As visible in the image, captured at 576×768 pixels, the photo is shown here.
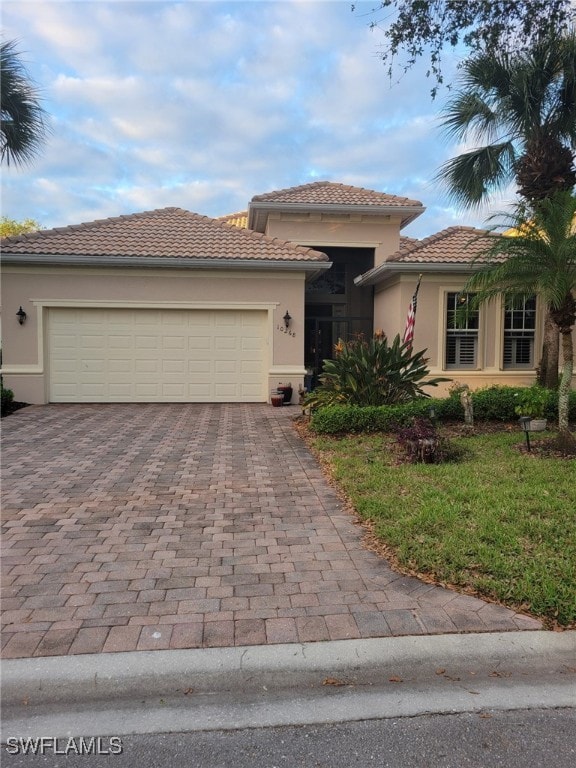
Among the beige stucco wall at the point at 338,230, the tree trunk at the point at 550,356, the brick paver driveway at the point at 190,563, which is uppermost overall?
the beige stucco wall at the point at 338,230

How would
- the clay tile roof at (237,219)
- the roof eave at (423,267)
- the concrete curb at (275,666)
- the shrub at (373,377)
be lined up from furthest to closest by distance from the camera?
the clay tile roof at (237,219) < the roof eave at (423,267) < the shrub at (373,377) < the concrete curb at (275,666)

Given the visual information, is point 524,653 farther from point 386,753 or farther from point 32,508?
point 32,508

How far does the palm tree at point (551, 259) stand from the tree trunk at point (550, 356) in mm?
4146

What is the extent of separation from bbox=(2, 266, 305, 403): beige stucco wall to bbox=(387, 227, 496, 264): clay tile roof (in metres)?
2.95

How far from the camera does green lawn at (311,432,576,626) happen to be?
3875mm

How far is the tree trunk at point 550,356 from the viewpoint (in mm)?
12031

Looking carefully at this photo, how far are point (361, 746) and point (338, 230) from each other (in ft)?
50.8

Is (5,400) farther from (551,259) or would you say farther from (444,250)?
(444,250)

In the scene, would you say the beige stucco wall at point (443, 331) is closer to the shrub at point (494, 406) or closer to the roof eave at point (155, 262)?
the roof eave at point (155, 262)

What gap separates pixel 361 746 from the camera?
2.57 meters

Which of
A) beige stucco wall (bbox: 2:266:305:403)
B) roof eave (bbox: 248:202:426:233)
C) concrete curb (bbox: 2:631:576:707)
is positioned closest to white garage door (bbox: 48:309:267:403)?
beige stucco wall (bbox: 2:266:305:403)

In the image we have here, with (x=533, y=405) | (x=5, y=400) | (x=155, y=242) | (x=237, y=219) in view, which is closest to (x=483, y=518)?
(x=533, y=405)

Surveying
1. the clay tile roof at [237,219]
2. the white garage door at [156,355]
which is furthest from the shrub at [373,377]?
the clay tile roof at [237,219]

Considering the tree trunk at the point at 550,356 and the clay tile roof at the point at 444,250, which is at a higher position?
the clay tile roof at the point at 444,250
